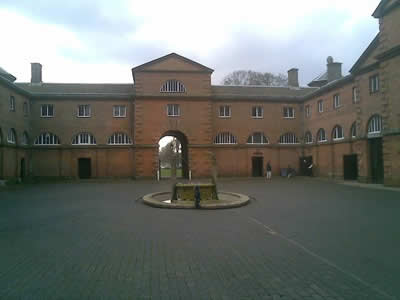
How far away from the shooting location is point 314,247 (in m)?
7.39

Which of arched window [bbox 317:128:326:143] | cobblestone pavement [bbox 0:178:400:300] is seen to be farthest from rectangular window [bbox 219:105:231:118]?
cobblestone pavement [bbox 0:178:400:300]

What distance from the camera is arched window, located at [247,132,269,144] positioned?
128ft

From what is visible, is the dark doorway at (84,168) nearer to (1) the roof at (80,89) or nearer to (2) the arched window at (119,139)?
(2) the arched window at (119,139)

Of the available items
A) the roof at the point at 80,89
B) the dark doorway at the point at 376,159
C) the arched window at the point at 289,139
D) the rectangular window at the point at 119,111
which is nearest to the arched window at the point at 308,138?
the arched window at the point at 289,139

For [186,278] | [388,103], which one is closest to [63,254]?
[186,278]

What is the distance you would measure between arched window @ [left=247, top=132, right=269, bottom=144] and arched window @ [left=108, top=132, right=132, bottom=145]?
14.4 metres

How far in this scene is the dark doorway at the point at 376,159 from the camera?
25.6 m

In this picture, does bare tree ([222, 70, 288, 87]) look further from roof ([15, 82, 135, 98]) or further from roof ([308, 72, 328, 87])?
roof ([15, 82, 135, 98])

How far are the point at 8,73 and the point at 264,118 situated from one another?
30.7 m

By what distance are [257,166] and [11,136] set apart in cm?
2702

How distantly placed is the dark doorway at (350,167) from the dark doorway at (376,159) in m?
3.16

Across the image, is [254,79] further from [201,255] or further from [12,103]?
[201,255]

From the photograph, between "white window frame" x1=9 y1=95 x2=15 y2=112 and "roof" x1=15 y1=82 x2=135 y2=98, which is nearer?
"white window frame" x1=9 y1=95 x2=15 y2=112

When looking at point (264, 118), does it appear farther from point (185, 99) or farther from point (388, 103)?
point (388, 103)
